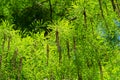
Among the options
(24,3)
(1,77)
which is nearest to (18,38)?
(1,77)

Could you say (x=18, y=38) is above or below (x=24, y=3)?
below

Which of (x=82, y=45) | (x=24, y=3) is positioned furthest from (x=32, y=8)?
(x=82, y=45)

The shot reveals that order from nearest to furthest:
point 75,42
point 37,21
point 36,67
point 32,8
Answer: point 75,42 → point 36,67 → point 37,21 → point 32,8

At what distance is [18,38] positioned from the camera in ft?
31.9

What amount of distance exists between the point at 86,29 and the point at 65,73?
1175mm

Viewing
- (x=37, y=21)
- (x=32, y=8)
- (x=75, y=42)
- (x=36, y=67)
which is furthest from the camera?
(x=32, y=8)

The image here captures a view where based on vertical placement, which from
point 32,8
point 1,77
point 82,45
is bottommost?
point 1,77

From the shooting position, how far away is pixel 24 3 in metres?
13.2

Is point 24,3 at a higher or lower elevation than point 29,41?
higher

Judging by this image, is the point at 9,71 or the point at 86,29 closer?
the point at 86,29

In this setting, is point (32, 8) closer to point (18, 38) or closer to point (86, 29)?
point (18, 38)

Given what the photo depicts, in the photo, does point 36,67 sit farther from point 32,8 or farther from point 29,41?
Answer: point 32,8

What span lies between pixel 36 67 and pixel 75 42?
4.85 feet

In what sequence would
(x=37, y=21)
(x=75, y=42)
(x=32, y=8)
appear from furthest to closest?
(x=32, y=8)
(x=37, y=21)
(x=75, y=42)
